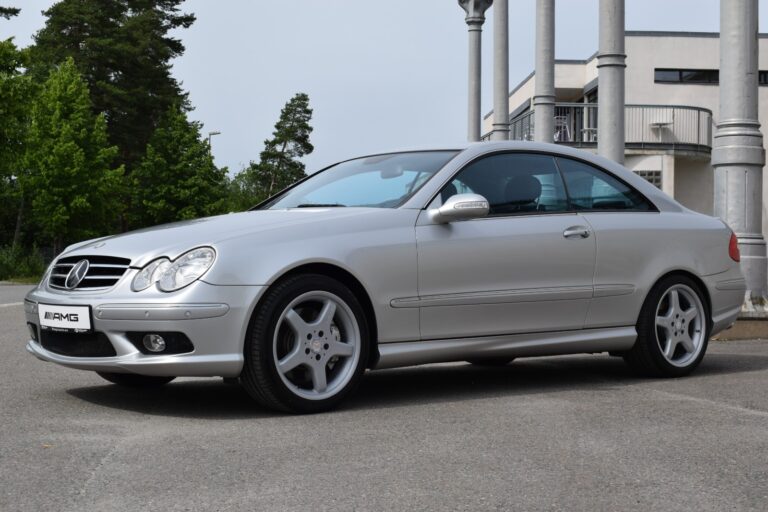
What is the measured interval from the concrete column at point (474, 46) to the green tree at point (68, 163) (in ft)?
110

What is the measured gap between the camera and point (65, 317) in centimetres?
640

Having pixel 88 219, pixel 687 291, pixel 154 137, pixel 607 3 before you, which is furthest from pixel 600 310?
pixel 154 137

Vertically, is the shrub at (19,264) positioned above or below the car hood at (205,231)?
below

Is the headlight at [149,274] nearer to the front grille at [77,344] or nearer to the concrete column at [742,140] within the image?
the front grille at [77,344]

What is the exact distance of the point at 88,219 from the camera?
56219 millimetres

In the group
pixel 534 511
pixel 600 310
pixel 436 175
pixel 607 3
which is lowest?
pixel 534 511

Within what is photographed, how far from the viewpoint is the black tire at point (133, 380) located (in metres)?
7.35

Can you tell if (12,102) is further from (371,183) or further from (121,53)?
(371,183)

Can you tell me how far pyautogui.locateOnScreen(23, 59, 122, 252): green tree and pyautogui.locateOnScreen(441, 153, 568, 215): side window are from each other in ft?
158

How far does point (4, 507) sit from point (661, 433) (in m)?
3.12

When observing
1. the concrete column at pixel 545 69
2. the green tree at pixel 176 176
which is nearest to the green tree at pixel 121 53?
the green tree at pixel 176 176

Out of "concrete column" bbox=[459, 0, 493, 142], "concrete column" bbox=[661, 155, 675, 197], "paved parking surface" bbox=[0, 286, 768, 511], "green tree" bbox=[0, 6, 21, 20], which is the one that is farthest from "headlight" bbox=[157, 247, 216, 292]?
"green tree" bbox=[0, 6, 21, 20]

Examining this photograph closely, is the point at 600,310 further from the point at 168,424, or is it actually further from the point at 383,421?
the point at 168,424

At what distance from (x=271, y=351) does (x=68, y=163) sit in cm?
5040
